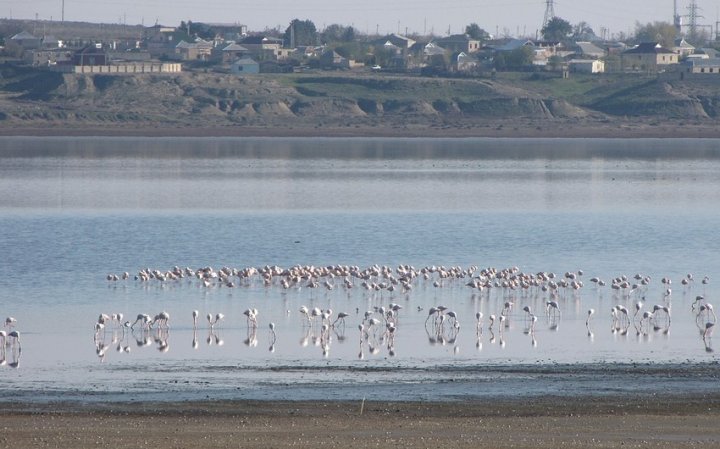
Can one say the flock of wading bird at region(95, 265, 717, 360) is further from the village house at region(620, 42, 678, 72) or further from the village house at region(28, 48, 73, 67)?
the village house at region(620, 42, 678, 72)

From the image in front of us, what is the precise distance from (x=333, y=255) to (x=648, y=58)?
410ft

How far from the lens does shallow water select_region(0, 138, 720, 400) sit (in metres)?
23.1

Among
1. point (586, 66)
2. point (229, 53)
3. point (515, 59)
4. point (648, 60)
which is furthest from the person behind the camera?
point (229, 53)

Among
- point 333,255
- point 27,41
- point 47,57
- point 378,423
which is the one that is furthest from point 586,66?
point 378,423

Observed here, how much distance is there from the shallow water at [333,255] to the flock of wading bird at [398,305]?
0.18 meters

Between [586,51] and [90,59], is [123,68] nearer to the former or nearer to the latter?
[90,59]

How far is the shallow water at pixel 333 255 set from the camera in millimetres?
23078

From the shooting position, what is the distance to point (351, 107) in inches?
5089

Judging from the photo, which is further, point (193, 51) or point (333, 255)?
point (193, 51)

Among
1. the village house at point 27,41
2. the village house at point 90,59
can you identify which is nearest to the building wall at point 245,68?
the village house at point 90,59

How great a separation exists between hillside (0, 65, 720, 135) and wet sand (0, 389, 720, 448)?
343 feet

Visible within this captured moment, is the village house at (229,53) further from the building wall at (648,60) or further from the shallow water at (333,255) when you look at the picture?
the shallow water at (333,255)

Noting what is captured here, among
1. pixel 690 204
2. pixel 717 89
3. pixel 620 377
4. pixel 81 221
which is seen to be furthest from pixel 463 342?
pixel 717 89

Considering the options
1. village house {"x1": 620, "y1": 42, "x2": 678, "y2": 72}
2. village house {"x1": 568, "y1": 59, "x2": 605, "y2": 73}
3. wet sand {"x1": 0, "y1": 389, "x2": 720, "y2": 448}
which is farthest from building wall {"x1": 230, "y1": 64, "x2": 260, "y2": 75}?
wet sand {"x1": 0, "y1": 389, "x2": 720, "y2": 448}
